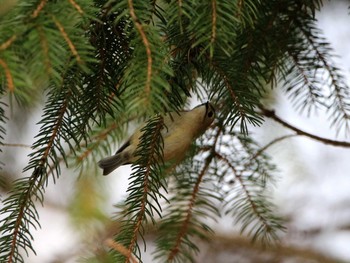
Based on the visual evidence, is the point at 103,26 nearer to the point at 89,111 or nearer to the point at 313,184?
the point at 89,111

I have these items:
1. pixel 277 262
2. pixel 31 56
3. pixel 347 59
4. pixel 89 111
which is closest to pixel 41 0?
pixel 31 56

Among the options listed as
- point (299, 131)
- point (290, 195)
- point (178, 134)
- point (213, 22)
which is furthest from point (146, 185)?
point (290, 195)

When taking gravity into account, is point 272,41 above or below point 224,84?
above

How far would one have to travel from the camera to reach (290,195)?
5.76 feet

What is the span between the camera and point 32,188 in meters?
0.80

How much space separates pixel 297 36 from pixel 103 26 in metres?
0.44

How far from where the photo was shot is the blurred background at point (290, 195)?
1493 mm

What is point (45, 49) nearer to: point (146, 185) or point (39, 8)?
point (39, 8)

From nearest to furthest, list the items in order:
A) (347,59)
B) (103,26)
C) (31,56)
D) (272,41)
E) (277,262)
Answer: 1. (31,56)
2. (103,26)
3. (272,41)
4. (347,59)
5. (277,262)

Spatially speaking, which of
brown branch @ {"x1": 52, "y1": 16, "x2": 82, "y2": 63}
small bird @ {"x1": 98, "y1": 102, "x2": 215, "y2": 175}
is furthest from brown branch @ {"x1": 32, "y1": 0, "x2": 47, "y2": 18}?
small bird @ {"x1": 98, "y1": 102, "x2": 215, "y2": 175}

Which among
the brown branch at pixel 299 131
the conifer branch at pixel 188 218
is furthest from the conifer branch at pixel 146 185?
the brown branch at pixel 299 131

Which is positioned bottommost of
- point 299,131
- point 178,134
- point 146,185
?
point 146,185

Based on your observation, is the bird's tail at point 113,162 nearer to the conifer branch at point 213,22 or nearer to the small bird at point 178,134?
the small bird at point 178,134

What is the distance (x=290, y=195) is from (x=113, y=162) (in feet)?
2.95
